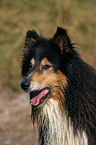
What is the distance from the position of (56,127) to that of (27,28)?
4.72 meters

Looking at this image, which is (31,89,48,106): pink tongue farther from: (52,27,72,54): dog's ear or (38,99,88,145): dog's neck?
(52,27,72,54): dog's ear

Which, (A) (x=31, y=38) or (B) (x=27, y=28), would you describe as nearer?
(A) (x=31, y=38)

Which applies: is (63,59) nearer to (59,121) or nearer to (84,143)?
(59,121)

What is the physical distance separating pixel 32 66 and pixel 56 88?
1.57 ft

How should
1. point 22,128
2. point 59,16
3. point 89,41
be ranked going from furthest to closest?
1. point 89,41
2. point 59,16
3. point 22,128

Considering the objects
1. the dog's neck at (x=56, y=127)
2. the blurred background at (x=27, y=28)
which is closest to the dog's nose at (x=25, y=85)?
the dog's neck at (x=56, y=127)

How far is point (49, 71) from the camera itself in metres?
3.65

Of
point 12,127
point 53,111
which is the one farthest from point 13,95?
point 53,111

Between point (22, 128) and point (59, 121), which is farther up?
point (59, 121)

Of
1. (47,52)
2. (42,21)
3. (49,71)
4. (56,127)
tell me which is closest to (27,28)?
(42,21)

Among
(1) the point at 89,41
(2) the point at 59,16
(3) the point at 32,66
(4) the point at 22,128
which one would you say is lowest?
(4) the point at 22,128

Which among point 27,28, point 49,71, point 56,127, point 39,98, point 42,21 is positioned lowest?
point 56,127

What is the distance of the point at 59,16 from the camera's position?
8758 mm

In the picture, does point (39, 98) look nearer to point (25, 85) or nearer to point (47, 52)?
point (25, 85)
